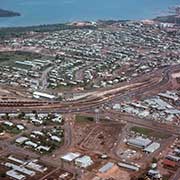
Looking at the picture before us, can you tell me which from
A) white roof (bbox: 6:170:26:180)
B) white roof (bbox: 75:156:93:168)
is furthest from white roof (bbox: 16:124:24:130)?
white roof (bbox: 75:156:93:168)

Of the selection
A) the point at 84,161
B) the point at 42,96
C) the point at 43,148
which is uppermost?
the point at 42,96

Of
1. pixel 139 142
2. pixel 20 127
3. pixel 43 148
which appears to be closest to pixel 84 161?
pixel 43 148

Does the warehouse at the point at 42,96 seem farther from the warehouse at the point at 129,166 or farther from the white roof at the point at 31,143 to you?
the warehouse at the point at 129,166

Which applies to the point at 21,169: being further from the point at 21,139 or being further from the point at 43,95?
the point at 43,95

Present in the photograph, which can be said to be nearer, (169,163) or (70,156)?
(169,163)

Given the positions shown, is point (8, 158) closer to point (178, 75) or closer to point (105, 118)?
point (105, 118)

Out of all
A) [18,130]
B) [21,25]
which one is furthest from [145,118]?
[21,25]
